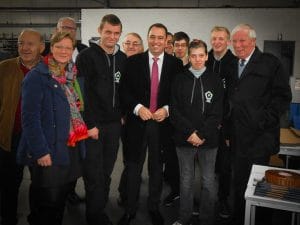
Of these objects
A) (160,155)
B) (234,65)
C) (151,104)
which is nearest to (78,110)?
(151,104)

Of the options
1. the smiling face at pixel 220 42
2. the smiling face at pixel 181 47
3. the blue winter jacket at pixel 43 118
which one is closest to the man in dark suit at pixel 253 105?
the smiling face at pixel 220 42

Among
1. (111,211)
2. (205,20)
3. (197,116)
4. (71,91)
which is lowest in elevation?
(111,211)

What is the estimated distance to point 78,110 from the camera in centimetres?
217

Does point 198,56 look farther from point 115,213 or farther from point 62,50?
point 115,213

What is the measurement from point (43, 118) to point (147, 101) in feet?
3.22

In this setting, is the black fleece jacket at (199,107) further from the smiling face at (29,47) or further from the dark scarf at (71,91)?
the smiling face at (29,47)

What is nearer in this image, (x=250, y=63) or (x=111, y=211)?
(x=250, y=63)

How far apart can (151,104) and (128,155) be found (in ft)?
1.58

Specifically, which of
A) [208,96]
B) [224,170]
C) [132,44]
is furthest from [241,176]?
[132,44]

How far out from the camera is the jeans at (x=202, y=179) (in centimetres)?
257

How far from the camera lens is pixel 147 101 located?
2.68m

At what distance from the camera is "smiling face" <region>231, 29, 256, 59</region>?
2475mm

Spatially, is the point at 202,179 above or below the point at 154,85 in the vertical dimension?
below

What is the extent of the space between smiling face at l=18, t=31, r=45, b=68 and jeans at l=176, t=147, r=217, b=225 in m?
1.35
